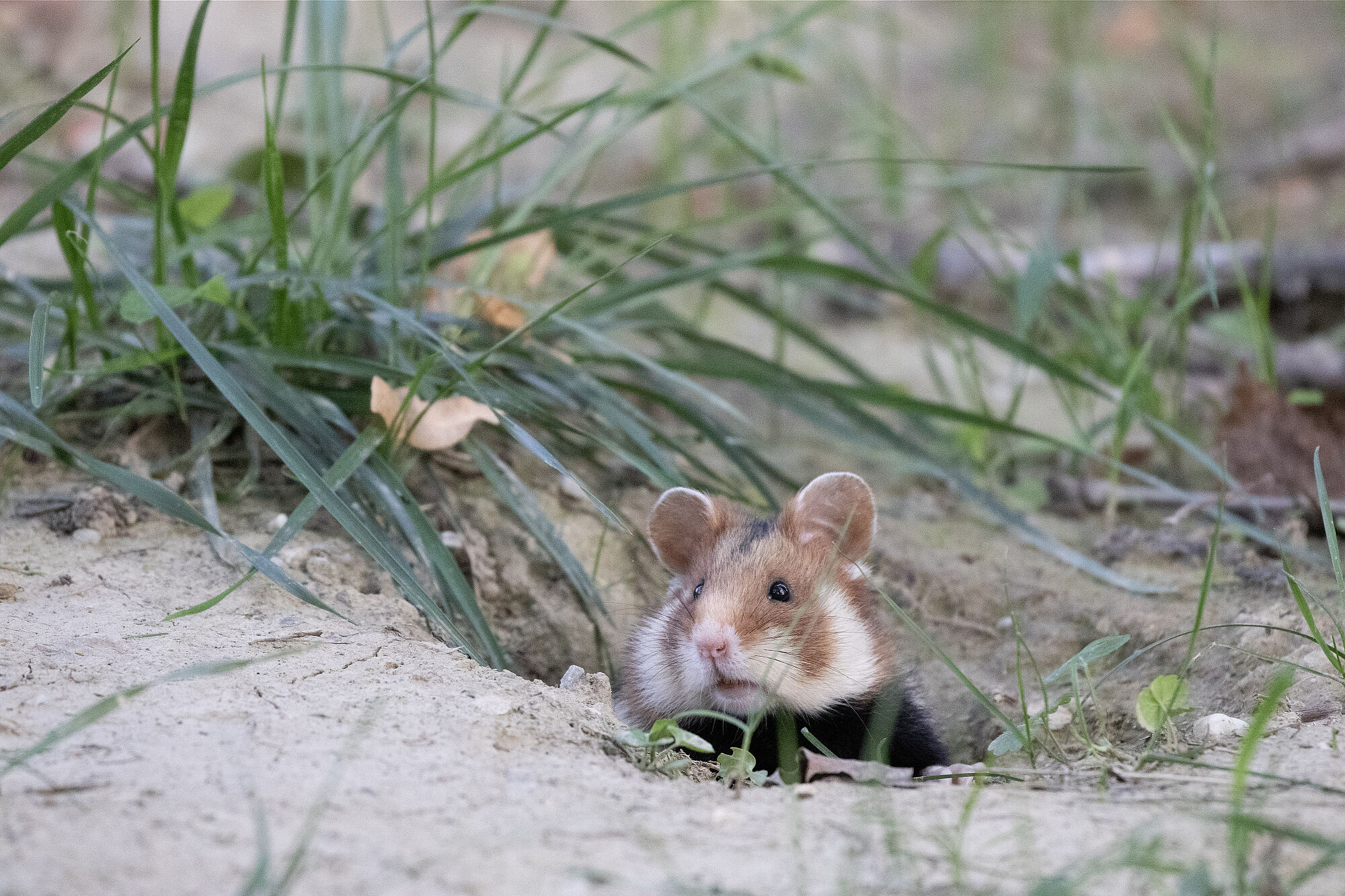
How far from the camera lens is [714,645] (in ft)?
8.21

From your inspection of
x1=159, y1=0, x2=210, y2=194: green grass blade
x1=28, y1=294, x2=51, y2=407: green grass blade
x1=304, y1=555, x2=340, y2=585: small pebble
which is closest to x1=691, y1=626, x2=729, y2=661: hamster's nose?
x1=304, y1=555, x2=340, y2=585: small pebble

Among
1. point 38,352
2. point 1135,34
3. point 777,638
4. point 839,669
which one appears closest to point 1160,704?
point 839,669

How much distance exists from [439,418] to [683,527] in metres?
0.70

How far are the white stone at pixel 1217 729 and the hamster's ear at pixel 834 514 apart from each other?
0.84 meters

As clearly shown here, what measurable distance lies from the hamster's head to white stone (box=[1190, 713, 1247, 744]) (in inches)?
27.2

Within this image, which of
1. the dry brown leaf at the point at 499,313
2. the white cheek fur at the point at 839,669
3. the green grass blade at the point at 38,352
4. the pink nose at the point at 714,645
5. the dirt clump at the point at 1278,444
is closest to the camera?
the green grass blade at the point at 38,352

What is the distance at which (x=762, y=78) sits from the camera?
15.0ft

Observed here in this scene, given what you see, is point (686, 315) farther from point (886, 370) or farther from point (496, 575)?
point (496, 575)

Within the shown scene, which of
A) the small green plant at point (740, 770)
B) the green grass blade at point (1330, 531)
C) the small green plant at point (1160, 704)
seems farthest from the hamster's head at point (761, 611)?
the green grass blade at point (1330, 531)

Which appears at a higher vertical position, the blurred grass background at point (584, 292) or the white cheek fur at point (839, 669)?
the blurred grass background at point (584, 292)

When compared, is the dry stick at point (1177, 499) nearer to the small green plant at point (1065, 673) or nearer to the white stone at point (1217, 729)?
the white stone at point (1217, 729)

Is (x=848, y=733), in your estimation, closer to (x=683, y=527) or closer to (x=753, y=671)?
(x=753, y=671)

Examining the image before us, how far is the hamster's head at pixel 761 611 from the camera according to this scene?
2.55 metres

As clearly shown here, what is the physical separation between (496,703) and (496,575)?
987mm
